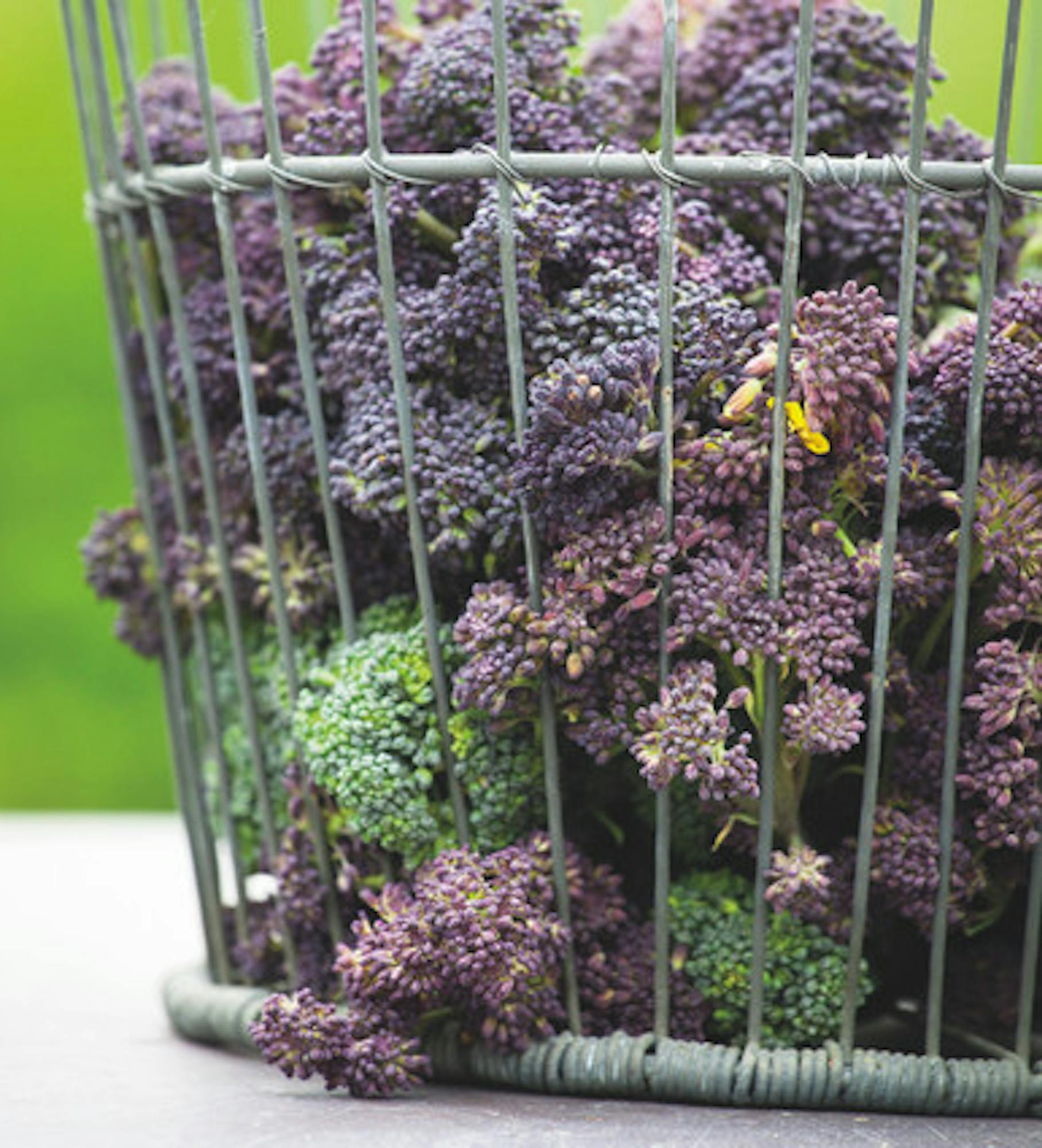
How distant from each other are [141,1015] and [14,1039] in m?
0.12

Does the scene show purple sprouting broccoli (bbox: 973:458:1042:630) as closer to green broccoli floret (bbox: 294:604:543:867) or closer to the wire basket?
the wire basket

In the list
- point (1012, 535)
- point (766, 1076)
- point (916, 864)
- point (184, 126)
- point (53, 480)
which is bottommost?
point (53, 480)

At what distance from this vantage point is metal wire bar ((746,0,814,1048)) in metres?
0.76

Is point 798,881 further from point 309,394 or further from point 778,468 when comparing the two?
point 309,394

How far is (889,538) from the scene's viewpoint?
788 millimetres

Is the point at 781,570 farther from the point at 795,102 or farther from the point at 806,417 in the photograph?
the point at 795,102

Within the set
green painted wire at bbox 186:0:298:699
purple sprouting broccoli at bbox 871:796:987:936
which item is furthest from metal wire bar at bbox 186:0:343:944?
purple sprouting broccoli at bbox 871:796:987:936

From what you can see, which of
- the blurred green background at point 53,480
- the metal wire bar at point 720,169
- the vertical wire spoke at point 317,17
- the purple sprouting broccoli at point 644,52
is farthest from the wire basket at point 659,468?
the blurred green background at point 53,480

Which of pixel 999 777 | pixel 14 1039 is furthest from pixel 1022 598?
pixel 14 1039

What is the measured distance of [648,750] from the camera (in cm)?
78

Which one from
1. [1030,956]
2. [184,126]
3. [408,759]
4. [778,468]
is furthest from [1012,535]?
[184,126]

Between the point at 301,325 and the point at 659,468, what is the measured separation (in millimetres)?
214

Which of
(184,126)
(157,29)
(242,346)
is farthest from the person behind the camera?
(157,29)

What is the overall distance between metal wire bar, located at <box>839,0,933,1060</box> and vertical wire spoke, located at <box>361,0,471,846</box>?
213mm
